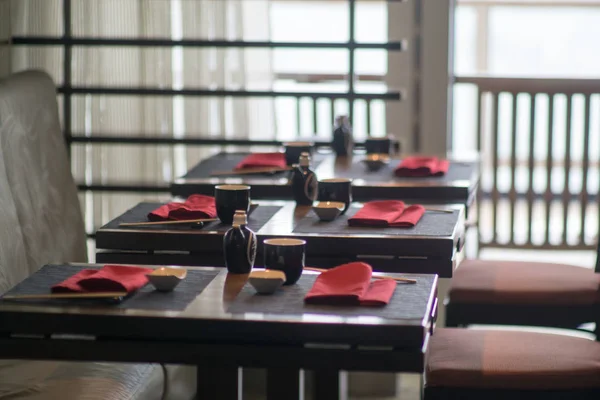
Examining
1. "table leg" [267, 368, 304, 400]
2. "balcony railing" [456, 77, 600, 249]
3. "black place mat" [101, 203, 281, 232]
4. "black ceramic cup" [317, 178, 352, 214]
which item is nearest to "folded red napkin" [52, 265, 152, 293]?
"table leg" [267, 368, 304, 400]

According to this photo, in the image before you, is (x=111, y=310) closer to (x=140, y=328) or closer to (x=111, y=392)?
(x=140, y=328)

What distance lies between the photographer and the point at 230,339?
148 cm

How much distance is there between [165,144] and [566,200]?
1.71m

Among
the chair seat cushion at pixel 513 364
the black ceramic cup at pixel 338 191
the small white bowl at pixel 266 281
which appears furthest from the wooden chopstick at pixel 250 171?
the small white bowl at pixel 266 281

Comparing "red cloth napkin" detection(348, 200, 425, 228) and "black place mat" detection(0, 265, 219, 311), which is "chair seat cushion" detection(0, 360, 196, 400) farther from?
"red cloth napkin" detection(348, 200, 425, 228)

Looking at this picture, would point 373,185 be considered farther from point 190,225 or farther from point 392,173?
point 190,225

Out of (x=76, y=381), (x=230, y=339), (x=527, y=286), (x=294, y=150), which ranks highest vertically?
(x=294, y=150)

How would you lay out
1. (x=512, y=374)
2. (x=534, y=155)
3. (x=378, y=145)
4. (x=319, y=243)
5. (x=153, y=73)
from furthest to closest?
(x=534, y=155) → (x=153, y=73) → (x=378, y=145) → (x=319, y=243) → (x=512, y=374)

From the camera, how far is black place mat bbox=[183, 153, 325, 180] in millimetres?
2654

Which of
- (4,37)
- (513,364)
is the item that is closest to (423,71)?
(4,37)

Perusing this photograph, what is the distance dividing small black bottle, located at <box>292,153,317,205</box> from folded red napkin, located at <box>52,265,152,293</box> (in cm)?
72

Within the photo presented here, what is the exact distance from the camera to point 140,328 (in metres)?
1.49

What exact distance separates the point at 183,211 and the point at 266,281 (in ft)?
1.96

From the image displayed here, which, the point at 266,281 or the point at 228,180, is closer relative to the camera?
the point at 266,281
